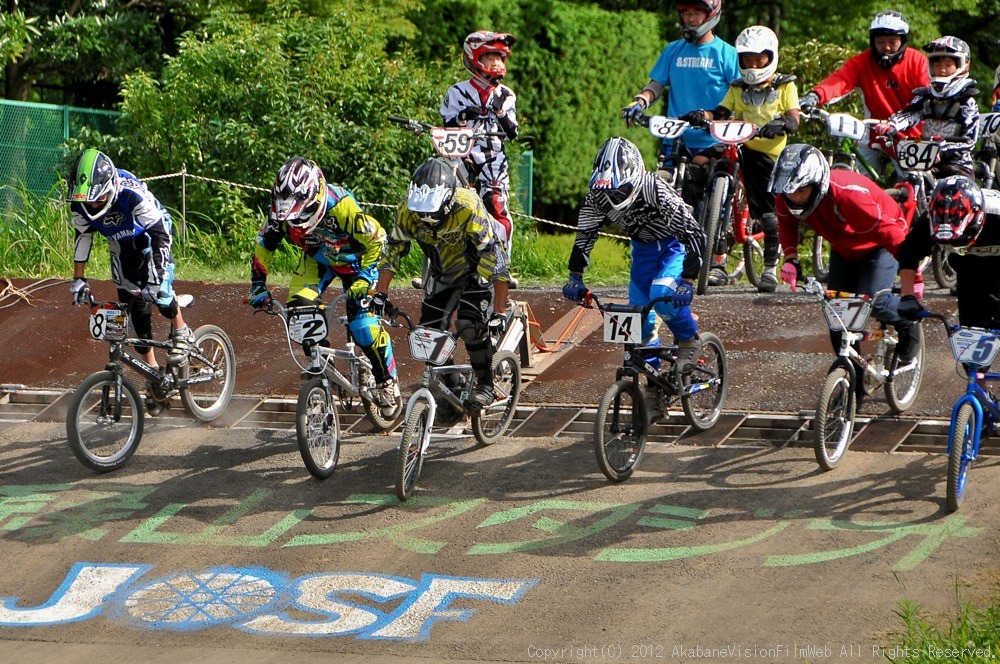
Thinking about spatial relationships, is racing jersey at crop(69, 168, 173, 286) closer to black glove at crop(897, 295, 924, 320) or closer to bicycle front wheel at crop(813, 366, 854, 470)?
Result: bicycle front wheel at crop(813, 366, 854, 470)

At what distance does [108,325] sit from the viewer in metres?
8.95

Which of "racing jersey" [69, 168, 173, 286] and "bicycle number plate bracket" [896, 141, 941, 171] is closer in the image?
"racing jersey" [69, 168, 173, 286]

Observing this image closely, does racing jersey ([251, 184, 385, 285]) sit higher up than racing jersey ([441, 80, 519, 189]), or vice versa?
racing jersey ([441, 80, 519, 189])

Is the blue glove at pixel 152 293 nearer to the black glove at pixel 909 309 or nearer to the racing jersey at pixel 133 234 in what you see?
the racing jersey at pixel 133 234

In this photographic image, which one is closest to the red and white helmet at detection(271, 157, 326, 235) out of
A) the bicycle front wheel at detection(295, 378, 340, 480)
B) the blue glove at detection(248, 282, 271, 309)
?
A: the blue glove at detection(248, 282, 271, 309)

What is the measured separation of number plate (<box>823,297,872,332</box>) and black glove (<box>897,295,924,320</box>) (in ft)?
0.96

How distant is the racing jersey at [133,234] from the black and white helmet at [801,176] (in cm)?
454

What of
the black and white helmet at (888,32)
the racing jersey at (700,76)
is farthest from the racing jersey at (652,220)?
the black and white helmet at (888,32)

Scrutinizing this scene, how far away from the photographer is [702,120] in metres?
10.2

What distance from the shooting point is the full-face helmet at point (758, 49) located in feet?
33.9

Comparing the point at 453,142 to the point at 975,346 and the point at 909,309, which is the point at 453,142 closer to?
the point at 909,309

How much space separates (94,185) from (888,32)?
6506 millimetres

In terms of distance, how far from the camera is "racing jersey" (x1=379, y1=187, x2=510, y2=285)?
27.6 ft

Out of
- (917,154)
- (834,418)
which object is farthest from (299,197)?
(917,154)
